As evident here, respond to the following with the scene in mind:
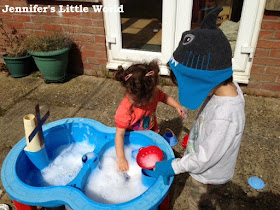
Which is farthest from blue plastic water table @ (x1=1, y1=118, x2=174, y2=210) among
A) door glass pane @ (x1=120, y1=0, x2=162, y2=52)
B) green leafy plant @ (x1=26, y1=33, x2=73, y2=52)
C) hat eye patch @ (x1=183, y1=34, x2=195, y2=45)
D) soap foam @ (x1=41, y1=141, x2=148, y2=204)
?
door glass pane @ (x1=120, y1=0, x2=162, y2=52)

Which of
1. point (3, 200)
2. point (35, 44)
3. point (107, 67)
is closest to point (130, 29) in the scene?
point (107, 67)

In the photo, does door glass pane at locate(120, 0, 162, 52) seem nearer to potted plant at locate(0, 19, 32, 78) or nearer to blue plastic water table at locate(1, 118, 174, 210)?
potted plant at locate(0, 19, 32, 78)

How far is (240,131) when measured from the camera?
137cm

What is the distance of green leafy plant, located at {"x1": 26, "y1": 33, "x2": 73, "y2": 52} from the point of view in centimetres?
384

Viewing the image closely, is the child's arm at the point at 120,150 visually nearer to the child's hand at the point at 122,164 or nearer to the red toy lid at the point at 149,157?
the child's hand at the point at 122,164

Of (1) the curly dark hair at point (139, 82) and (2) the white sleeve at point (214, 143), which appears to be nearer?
(2) the white sleeve at point (214, 143)

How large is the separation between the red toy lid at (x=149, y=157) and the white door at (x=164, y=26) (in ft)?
7.02

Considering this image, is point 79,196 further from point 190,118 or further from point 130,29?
point 130,29

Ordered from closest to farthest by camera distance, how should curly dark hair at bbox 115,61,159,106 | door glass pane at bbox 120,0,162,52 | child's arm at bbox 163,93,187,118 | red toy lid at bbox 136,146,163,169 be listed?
red toy lid at bbox 136,146,163,169, curly dark hair at bbox 115,61,159,106, child's arm at bbox 163,93,187,118, door glass pane at bbox 120,0,162,52

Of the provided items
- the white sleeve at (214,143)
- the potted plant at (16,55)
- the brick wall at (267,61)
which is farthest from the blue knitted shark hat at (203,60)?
the potted plant at (16,55)

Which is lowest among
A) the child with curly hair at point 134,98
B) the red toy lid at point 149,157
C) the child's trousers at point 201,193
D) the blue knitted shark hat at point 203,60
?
the child's trousers at point 201,193

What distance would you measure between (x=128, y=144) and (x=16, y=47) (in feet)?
9.84

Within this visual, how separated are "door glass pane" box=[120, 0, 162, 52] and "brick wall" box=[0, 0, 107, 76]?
1.18ft

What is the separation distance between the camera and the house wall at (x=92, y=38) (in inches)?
128
